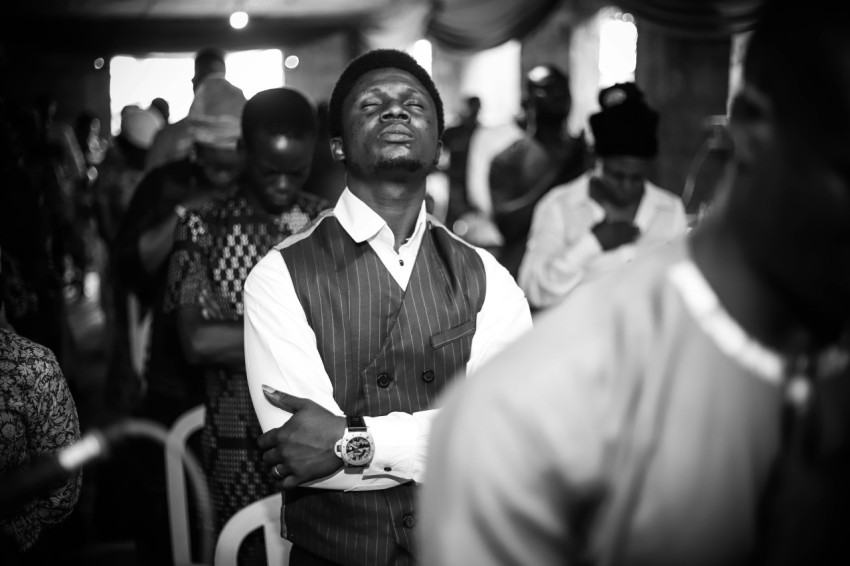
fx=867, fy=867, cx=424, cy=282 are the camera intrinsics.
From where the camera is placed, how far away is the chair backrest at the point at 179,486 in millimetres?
2922

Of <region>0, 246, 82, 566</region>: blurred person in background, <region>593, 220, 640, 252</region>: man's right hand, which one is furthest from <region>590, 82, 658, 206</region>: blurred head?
<region>0, 246, 82, 566</region>: blurred person in background

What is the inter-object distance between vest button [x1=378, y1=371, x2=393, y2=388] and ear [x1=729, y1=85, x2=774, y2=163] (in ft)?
3.71

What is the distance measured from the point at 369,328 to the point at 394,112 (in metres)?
0.50

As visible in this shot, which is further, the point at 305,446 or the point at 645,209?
the point at 645,209

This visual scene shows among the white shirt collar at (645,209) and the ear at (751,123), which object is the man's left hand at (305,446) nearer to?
the ear at (751,123)

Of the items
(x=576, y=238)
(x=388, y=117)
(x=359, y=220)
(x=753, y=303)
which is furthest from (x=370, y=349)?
(x=576, y=238)

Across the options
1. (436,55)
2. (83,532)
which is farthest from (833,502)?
(436,55)

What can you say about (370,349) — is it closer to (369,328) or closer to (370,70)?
(369,328)

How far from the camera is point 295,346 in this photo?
1.85m

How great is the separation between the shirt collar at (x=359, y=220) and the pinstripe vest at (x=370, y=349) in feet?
0.08

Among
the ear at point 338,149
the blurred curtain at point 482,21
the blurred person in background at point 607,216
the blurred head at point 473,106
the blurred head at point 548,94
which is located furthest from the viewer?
the blurred head at point 473,106

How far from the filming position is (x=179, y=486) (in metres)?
2.96

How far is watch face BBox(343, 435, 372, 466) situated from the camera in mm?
1754

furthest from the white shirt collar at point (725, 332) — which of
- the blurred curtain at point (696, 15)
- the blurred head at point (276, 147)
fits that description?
the blurred curtain at point (696, 15)
